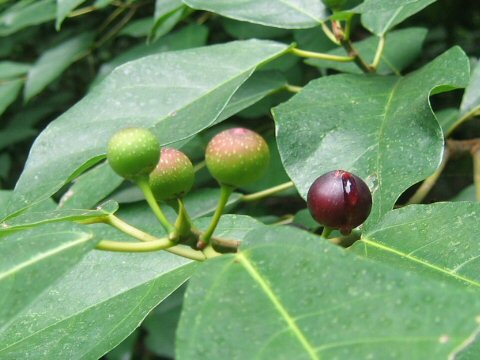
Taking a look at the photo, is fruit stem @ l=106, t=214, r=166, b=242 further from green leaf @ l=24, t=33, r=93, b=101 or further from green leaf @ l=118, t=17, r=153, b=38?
green leaf @ l=24, t=33, r=93, b=101

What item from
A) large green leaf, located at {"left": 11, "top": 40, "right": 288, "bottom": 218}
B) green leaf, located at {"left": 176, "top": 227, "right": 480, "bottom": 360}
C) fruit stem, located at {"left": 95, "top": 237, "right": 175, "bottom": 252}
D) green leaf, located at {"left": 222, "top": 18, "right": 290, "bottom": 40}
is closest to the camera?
green leaf, located at {"left": 176, "top": 227, "right": 480, "bottom": 360}

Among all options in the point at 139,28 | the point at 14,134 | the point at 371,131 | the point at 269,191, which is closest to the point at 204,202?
the point at 269,191

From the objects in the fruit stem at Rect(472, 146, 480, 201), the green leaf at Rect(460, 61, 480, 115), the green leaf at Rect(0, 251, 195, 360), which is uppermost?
the green leaf at Rect(460, 61, 480, 115)

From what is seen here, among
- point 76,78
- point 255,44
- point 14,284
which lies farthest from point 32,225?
point 76,78

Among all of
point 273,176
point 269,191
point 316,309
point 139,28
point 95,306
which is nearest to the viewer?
point 316,309

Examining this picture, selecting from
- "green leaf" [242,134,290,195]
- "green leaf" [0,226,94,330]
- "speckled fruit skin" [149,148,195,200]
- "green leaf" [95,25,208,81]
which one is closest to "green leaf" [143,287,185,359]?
"green leaf" [242,134,290,195]

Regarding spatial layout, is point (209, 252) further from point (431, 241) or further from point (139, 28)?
point (139, 28)

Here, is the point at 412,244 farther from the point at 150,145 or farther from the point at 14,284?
the point at 14,284
